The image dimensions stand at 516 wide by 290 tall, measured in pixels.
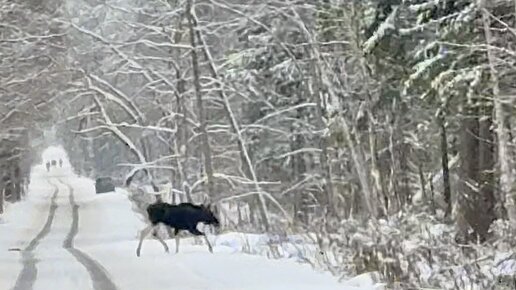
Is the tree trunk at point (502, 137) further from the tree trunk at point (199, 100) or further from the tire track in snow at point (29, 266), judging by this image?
the tree trunk at point (199, 100)

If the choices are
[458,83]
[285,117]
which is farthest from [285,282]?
[285,117]

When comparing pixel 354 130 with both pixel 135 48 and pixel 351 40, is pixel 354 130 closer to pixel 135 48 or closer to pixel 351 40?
pixel 351 40

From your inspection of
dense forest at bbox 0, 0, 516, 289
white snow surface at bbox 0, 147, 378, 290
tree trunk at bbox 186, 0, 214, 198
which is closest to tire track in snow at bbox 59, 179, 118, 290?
white snow surface at bbox 0, 147, 378, 290

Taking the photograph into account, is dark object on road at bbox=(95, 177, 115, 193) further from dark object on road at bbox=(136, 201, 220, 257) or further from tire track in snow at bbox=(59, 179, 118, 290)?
dark object on road at bbox=(136, 201, 220, 257)

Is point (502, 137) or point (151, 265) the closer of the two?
point (502, 137)

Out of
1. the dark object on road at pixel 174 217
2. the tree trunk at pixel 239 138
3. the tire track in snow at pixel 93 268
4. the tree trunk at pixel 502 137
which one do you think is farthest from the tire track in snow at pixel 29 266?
the tree trunk at pixel 502 137

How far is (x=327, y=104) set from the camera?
121ft

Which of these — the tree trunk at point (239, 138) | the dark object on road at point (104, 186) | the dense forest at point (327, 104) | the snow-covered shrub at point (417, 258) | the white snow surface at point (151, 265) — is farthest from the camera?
the dark object on road at point (104, 186)

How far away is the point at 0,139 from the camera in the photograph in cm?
4491

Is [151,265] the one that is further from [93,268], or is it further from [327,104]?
[327,104]

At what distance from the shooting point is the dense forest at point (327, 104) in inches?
835

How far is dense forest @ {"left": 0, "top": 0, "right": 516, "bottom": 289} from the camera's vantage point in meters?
21.2

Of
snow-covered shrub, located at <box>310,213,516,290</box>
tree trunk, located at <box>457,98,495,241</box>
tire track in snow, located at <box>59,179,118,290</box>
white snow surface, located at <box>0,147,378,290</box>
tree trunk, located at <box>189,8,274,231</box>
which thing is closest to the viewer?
snow-covered shrub, located at <box>310,213,516,290</box>

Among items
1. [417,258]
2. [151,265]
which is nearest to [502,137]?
[417,258]
